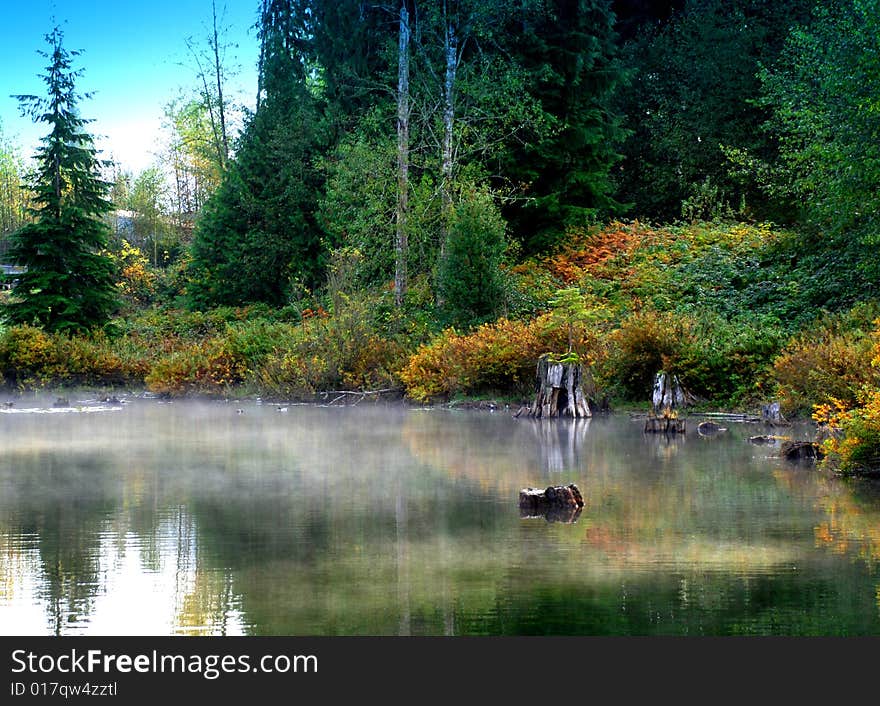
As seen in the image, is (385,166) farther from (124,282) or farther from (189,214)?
(189,214)

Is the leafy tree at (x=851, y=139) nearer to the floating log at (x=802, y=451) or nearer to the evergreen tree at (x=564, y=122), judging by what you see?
the floating log at (x=802, y=451)

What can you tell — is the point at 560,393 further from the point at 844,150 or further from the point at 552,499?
the point at 552,499

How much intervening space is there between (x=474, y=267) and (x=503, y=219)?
7671 millimetres

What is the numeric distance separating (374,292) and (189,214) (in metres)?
36.6

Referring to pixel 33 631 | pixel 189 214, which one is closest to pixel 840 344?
pixel 33 631

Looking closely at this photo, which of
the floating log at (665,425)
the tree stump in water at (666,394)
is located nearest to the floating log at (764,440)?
the floating log at (665,425)

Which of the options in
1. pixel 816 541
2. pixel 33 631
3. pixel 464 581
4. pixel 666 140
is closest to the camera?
pixel 33 631

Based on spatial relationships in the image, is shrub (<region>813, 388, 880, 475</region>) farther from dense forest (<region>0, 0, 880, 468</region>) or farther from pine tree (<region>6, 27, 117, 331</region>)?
pine tree (<region>6, 27, 117, 331</region>)

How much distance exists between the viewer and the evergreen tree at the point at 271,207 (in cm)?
3931

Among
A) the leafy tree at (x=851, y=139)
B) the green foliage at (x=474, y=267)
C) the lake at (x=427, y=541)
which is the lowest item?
the lake at (x=427, y=541)

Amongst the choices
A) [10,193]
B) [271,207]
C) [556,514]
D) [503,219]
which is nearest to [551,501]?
[556,514]

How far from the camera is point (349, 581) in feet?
26.0

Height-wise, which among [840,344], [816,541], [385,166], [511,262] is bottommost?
[816,541]

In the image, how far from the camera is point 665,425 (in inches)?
752
